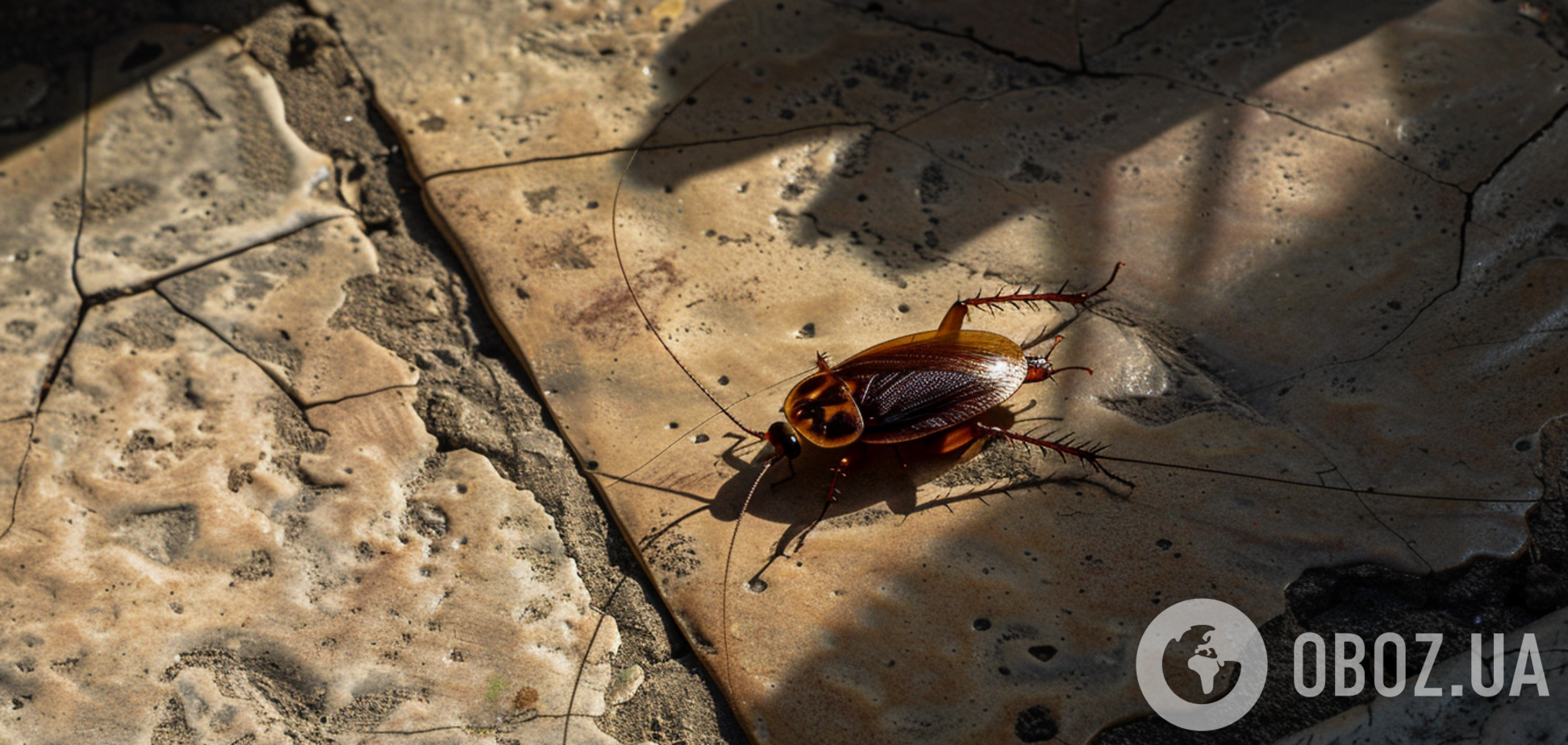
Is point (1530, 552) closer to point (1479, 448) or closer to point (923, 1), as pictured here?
point (1479, 448)

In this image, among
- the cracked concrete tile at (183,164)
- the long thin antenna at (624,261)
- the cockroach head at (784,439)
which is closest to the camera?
the cockroach head at (784,439)

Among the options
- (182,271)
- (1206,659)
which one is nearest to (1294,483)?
(1206,659)

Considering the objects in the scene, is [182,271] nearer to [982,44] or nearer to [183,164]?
[183,164]

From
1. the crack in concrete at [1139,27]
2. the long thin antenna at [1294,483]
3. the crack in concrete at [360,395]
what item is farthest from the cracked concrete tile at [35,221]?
the crack in concrete at [1139,27]

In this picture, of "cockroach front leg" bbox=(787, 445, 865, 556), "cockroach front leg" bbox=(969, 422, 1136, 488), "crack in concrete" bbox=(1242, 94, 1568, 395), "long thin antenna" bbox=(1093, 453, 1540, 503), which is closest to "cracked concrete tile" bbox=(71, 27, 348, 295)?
"cockroach front leg" bbox=(787, 445, 865, 556)

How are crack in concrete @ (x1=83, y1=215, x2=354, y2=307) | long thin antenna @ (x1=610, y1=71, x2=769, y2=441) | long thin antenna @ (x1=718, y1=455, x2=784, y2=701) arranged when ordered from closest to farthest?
long thin antenna @ (x1=718, y1=455, x2=784, y2=701)
long thin antenna @ (x1=610, y1=71, x2=769, y2=441)
crack in concrete @ (x1=83, y1=215, x2=354, y2=307)

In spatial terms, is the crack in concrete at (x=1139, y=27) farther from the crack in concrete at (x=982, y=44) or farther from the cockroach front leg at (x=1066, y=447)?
the cockroach front leg at (x=1066, y=447)

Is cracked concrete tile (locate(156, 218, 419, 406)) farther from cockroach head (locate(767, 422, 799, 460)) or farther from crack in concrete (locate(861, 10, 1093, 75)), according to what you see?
crack in concrete (locate(861, 10, 1093, 75))
